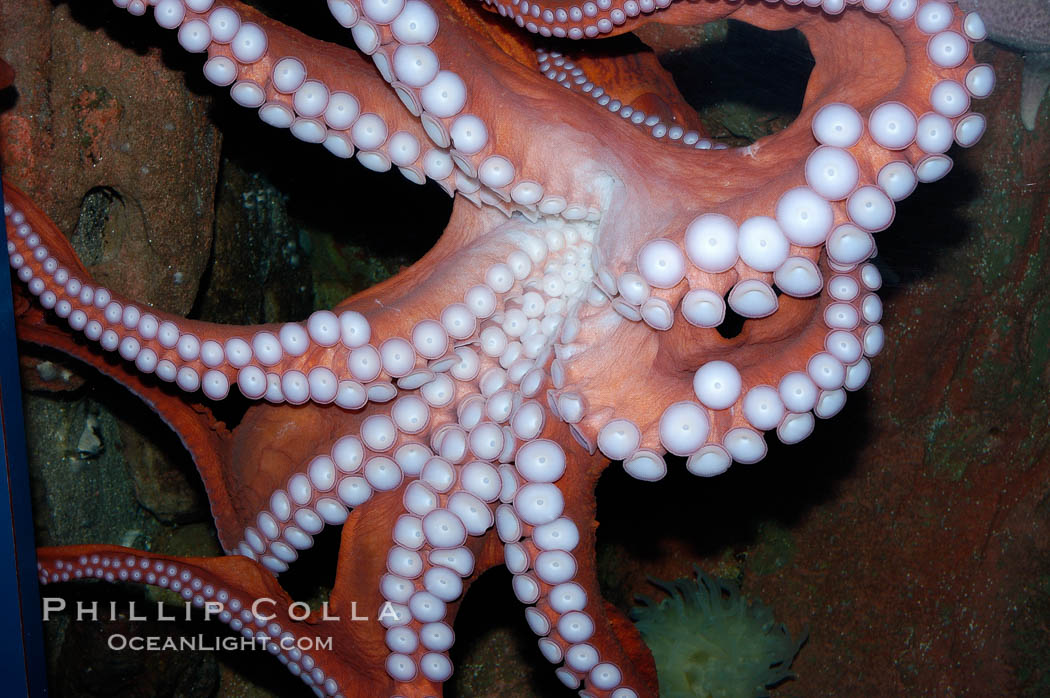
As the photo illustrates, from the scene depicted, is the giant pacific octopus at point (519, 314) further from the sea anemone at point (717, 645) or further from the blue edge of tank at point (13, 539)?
the sea anemone at point (717, 645)

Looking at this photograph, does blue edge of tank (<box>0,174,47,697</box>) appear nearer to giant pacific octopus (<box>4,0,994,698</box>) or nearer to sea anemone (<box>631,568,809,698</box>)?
giant pacific octopus (<box>4,0,994,698</box>)

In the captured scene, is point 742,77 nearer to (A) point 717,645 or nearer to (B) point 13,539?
(B) point 13,539

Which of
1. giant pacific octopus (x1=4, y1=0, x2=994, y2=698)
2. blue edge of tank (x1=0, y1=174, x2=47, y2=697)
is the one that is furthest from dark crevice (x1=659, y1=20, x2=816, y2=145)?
blue edge of tank (x1=0, y1=174, x2=47, y2=697)

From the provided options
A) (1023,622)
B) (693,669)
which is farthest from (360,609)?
(1023,622)

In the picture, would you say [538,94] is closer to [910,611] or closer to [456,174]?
[456,174]

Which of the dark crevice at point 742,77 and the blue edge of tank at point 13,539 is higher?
the dark crevice at point 742,77

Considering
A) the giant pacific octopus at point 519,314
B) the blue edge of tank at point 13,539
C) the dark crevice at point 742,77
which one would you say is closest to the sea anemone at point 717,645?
the giant pacific octopus at point 519,314
